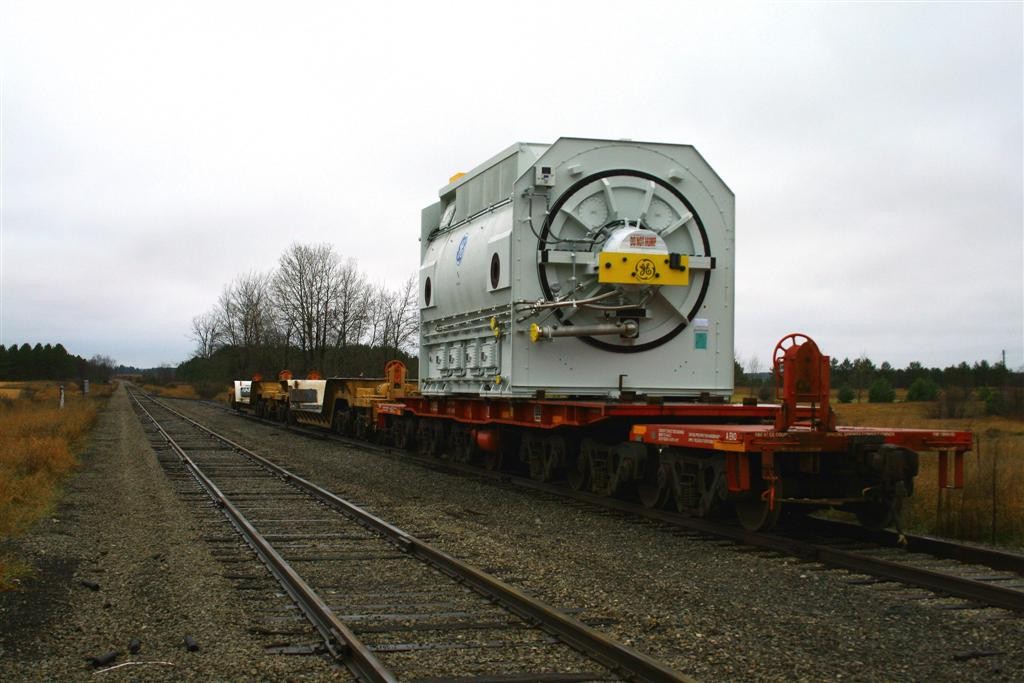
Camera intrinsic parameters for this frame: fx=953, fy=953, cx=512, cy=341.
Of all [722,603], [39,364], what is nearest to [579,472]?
[722,603]

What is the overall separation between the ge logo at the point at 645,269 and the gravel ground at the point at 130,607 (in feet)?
19.1

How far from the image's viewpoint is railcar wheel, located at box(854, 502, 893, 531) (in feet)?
31.4

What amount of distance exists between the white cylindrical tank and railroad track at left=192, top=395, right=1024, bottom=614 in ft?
6.51

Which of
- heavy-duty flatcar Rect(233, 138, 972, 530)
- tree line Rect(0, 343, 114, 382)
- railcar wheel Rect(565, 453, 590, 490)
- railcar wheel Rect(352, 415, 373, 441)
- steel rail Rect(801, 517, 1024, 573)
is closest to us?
steel rail Rect(801, 517, 1024, 573)

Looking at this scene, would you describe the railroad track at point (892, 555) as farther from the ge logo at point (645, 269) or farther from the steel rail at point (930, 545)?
the ge logo at point (645, 269)

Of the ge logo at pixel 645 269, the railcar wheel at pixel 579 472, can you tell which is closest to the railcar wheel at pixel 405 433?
the railcar wheel at pixel 579 472

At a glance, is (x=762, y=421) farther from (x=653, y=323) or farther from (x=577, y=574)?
(x=577, y=574)

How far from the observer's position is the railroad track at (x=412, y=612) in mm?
5207

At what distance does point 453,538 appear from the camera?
9.59 metres

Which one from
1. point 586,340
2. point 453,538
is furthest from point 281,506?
point 586,340

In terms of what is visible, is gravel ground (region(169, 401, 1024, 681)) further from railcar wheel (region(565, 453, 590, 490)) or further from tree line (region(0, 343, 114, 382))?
tree line (region(0, 343, 114, 382))

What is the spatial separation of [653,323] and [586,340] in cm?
90

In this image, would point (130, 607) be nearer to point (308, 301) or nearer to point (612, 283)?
point (612, 283)

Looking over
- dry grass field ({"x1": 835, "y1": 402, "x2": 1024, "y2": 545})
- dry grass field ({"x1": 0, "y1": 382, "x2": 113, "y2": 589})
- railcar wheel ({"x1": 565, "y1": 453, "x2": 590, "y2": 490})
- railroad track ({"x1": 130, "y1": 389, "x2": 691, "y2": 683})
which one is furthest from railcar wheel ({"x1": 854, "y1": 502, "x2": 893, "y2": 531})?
dry grass field ({"x1": 0, "y1": 382, "x2": 113, "y2": 589})
